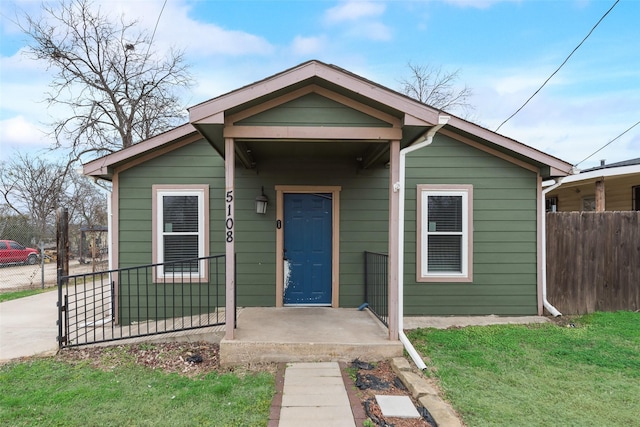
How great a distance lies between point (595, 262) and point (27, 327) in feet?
28.4

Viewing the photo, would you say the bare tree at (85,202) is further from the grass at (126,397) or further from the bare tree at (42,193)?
the grass at (126,397)

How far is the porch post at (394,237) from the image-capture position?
3.66m

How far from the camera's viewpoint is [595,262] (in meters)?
5.41

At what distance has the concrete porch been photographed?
356 centimetres

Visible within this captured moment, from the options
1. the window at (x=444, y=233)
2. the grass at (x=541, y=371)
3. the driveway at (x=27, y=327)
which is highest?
the window at (x=444, y=233)

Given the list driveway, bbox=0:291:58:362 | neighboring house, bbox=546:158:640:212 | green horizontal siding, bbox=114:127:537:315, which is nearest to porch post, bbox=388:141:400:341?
green horizontal siding, bbox=114:127:537:315

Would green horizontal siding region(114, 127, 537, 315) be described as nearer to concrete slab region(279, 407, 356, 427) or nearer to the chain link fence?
concrete slab region(279, 407, 356, 427)

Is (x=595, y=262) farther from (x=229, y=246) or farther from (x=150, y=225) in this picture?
(x=150, y=225)

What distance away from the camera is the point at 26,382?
3240mm

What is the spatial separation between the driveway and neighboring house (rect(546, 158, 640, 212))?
7.88 metres

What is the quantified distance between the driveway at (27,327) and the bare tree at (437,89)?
1734 centimetres

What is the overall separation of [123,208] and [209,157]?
1478 millimetres

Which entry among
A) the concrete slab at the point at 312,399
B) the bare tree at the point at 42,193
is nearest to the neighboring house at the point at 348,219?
the concrete slab at the point at 312,399

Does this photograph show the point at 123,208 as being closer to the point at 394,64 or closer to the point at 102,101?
the point at 102,101
